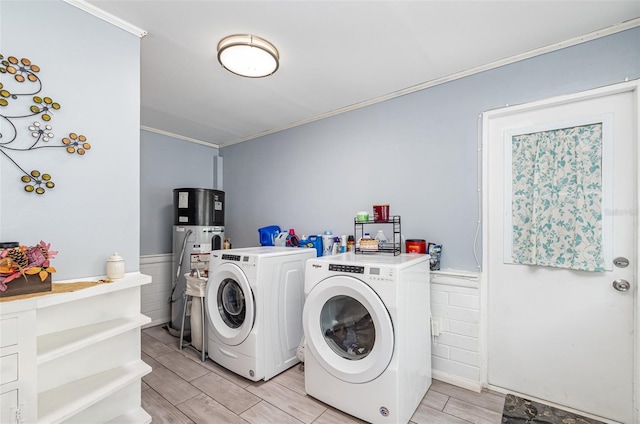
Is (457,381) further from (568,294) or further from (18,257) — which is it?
(18,257)

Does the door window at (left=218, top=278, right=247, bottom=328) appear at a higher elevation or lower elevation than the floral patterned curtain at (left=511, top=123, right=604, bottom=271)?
lower

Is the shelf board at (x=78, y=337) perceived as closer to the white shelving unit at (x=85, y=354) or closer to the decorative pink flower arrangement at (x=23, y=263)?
the white shelving unit at (x=85, y=354)

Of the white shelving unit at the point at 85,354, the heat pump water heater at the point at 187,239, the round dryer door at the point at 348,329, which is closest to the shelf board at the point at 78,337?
the white shelving unit at the point at 85,354

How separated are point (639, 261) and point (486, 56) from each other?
153 cm

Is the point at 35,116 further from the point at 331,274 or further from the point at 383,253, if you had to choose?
the point at 383,253

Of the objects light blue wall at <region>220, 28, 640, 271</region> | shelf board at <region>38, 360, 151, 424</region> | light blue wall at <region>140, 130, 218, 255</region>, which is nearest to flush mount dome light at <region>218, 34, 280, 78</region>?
light blue wall at <region>220, 28, 640, 271</region>

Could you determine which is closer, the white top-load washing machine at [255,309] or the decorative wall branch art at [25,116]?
A: the decorative wall branch art at [25,116]

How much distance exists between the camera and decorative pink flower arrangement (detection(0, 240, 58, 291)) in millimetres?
1064

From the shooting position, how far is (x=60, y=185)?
1.37 meters

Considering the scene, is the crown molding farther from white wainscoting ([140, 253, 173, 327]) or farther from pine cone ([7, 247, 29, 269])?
white wainscoting ([140, 253, 173, 327])

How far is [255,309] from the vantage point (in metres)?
2.13

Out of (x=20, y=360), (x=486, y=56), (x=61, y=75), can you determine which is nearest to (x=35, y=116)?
(x=61, y=75)

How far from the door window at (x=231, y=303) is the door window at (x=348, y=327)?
792mm

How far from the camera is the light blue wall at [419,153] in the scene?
1805 millimetres
